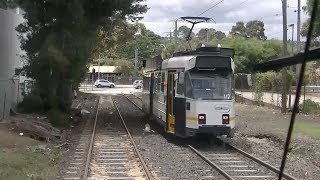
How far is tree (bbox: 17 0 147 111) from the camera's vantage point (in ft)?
80.9

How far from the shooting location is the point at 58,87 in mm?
29594

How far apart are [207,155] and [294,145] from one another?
357 centimetres

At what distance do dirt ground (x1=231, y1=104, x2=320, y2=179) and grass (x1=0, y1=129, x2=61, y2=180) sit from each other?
586 cm

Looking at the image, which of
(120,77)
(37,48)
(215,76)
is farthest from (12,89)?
(120,77)

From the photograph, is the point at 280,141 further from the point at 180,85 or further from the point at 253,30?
the point at 253,30

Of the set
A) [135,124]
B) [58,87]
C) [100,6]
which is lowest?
[135,124]

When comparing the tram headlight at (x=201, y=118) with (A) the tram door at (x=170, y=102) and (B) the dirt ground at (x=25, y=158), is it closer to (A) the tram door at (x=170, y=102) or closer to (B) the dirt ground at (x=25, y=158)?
(A) the tram door at (x=170, y=102)

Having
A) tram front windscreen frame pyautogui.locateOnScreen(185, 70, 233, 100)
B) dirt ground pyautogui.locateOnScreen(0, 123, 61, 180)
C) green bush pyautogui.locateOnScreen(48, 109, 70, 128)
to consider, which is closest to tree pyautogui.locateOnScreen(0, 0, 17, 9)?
green bush pyautogui.locateOnScreen(48, 109, 70, 128)

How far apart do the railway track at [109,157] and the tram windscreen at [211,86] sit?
280cm

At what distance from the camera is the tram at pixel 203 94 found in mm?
17094

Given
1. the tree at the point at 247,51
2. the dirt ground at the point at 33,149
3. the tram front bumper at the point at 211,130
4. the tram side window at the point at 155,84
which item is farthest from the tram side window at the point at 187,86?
the tree at the point at 247,51

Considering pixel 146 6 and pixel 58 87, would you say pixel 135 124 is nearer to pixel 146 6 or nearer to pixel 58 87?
pixel 58 87

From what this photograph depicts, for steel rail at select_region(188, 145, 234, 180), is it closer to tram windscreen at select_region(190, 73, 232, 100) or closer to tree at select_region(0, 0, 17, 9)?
tram windscreen at select_region(190, 73, 232, 100)

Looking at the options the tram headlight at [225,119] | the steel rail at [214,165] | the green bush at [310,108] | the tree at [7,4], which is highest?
the tree at [7,4]
